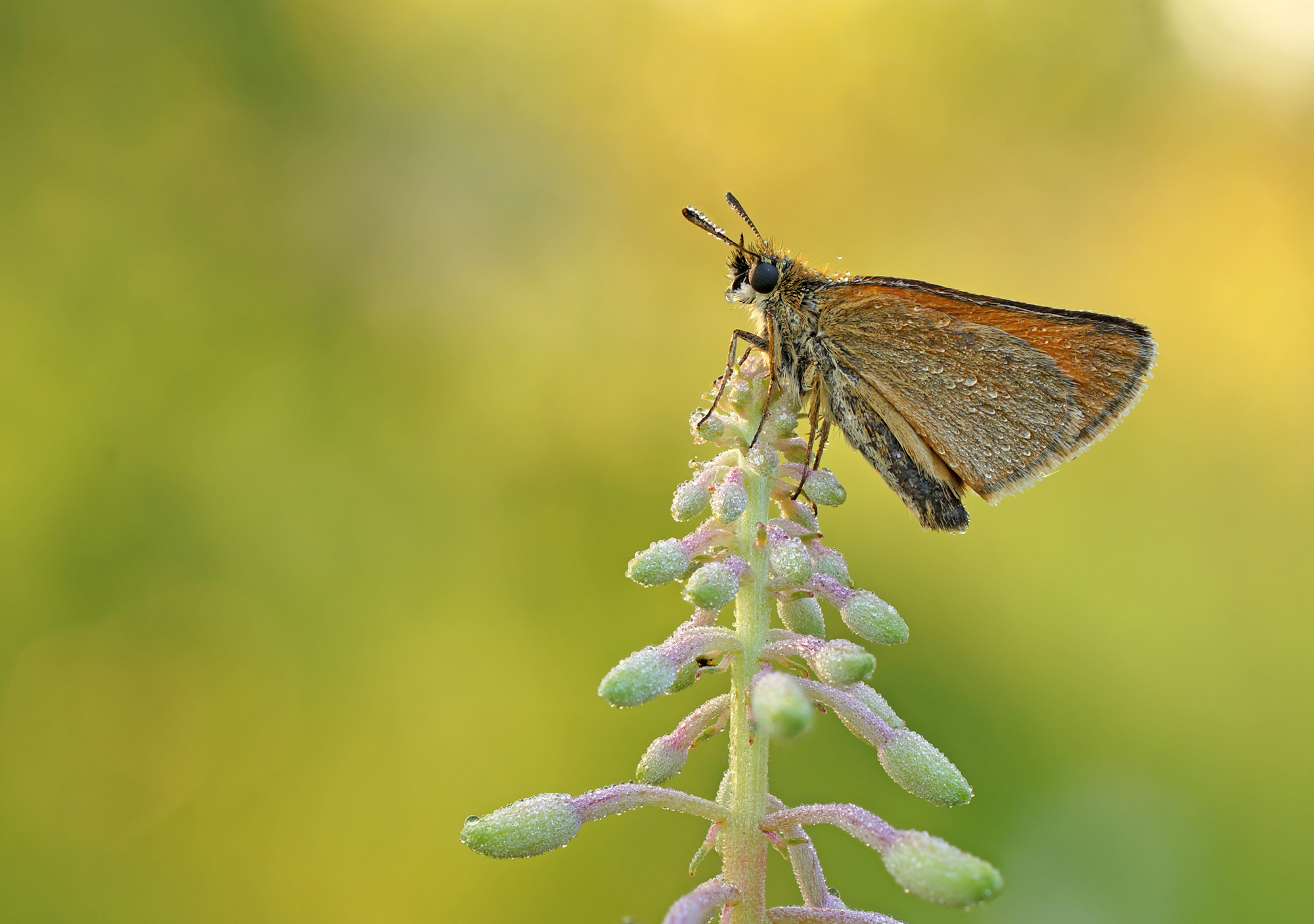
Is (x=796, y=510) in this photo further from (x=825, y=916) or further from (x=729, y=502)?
(x=825, y=916)

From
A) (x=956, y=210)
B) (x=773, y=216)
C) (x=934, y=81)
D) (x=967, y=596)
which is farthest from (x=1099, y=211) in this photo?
(x=967, y=596)

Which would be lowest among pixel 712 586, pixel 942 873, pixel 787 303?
pixel 942 873

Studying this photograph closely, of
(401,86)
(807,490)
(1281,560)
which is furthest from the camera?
Answer: (401,86)

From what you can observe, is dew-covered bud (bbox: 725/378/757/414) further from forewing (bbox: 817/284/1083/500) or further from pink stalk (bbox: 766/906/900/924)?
pink stalk (bbox: 766/906/900/924)

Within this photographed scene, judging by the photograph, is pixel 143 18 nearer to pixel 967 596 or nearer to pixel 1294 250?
pixel 967 596

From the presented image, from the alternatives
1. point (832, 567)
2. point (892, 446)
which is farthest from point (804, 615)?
point (892, 446)

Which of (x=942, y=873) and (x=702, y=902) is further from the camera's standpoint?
(x=702, y=902)

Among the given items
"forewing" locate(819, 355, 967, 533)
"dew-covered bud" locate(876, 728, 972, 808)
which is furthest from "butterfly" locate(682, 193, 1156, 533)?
"dew-covered bud" locate(876, 728, 972, 808)
